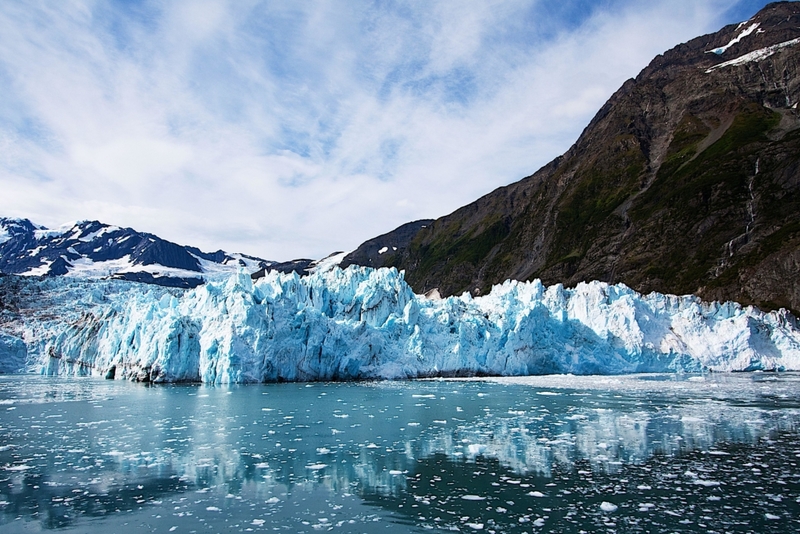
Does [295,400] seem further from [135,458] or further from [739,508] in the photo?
[739,508]

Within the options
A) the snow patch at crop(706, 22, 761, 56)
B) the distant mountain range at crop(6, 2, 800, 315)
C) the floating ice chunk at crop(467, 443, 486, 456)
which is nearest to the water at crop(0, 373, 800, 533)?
the floating ice chunk at crop(467, 443, 486, 456)

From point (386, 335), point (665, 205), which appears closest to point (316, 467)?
point (386, 335)

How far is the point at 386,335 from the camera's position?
31578 mm

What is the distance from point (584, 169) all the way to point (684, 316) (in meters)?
83.9

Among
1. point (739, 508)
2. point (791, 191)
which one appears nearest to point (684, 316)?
point (739, 508)

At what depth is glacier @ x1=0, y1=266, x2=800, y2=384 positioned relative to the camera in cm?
2823

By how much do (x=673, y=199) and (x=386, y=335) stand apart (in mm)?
72945

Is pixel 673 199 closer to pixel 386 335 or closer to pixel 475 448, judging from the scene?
pixel 386 335

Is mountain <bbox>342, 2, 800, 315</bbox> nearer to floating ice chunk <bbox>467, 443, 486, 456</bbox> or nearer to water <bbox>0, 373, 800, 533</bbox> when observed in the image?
water <bbox>0, 373, 800, 533</bbox>

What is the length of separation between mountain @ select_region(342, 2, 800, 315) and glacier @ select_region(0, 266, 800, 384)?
26.4 meters

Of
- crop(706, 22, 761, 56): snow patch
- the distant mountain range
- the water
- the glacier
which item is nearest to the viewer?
the water

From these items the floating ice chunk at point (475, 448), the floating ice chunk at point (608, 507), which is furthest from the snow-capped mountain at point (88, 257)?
the floating ice chunk at point (608, 507)

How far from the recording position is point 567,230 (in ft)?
345

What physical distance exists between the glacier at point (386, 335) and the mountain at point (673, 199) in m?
26.4
